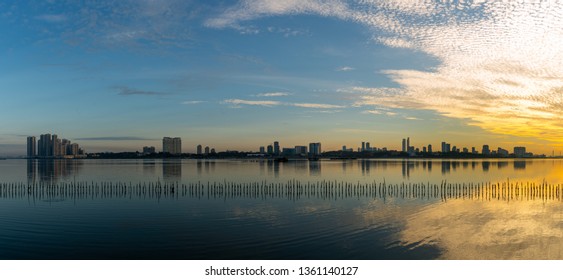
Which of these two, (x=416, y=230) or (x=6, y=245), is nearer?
(x=6, y=245)

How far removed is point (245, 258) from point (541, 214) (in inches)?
1108

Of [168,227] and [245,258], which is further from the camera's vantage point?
[168,227]

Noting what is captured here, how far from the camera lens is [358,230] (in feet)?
92.1

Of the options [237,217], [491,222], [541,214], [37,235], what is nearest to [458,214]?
[491,222]

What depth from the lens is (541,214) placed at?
120 ft

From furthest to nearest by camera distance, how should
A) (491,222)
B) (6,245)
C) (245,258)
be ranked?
1. (491,222)
2. (6,245)
3. (245,258)

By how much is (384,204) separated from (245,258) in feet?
76.3

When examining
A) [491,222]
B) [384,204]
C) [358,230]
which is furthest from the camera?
[384,204]

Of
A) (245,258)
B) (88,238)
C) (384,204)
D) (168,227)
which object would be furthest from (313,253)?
(384,204)
